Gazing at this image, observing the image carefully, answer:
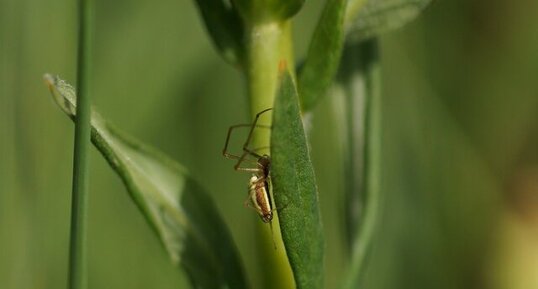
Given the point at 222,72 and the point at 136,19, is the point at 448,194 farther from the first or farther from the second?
the point at 136,19

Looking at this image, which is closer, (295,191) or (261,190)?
(295,191)

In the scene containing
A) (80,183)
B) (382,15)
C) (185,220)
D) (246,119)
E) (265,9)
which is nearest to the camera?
(80,183)

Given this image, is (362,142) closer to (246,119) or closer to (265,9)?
(265,9)

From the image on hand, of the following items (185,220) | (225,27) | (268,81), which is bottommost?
(185,220)

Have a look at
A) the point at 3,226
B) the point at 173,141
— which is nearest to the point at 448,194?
the point at 173,141

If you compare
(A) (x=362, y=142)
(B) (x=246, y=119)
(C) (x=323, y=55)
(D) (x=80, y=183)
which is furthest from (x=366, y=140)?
(B) (x=246, y=119)
